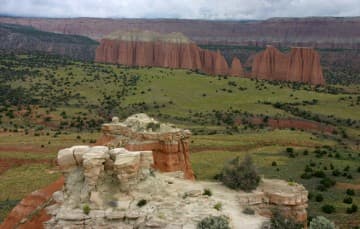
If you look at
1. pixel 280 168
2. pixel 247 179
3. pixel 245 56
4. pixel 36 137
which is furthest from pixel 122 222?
pixel 245 56

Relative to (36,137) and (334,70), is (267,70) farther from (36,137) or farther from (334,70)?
(36,137)

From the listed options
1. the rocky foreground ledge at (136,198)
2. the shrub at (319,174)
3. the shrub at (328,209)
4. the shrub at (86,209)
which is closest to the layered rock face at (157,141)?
the rocky foreground ledge at (136,198)

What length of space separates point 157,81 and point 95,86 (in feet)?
51.2

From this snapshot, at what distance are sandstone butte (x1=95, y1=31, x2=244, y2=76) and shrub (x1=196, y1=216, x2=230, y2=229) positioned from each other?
437 feet

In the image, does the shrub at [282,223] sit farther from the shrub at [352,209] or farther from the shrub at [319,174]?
the shrub at [319,174]

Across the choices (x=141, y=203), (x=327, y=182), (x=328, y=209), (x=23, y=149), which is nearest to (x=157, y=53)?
(x=23, y=149)

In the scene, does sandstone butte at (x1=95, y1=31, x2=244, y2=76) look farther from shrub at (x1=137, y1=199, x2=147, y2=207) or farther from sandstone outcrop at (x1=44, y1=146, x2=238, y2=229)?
shrub at (x1=137, y1=199, x2=147, y2=207)

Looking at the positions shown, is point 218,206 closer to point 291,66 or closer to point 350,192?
point 350,192

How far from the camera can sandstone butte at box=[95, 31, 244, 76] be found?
156 metres

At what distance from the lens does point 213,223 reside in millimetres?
15078

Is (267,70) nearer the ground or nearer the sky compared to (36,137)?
nearer the sky

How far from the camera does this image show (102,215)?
52.2 ft

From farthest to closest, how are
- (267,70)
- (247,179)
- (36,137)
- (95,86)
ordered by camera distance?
(267,70)
(95,86)
(36,137)
(247,179)

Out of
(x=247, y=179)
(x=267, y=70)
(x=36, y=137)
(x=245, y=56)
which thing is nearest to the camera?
(x=247, y=179)
